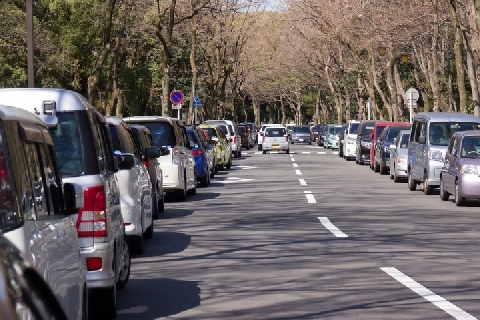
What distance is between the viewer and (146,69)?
71438 millimetres

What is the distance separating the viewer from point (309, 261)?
456 inches

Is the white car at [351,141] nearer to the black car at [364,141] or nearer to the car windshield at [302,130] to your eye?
the black car at [364,141]

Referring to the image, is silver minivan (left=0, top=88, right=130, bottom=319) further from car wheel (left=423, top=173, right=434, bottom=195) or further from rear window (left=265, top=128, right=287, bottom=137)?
rear window (left=265, top=128, right=287, bottom=137)

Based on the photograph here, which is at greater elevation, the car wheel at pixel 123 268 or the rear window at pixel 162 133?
the rear window at pixel 162 133

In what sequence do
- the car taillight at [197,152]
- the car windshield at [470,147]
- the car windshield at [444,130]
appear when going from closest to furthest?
the car windshield at [470,147] → the car windshield at [444,130] → the car taillight at [197,152]

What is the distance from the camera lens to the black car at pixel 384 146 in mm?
33625

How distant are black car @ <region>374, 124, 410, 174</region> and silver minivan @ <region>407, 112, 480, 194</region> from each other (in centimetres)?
728

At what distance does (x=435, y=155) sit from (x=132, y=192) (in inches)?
524

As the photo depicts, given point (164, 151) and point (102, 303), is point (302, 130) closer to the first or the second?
point (164, 151)

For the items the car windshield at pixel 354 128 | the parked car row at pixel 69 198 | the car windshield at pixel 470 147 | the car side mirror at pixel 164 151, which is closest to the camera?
the parked car row at pixel 69 198

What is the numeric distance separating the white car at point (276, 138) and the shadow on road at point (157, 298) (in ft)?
144

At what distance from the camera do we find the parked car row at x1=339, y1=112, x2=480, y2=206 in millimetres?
20094

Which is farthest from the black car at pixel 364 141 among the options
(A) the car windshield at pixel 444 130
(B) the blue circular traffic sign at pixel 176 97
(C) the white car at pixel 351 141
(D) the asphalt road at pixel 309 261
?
(D) the asphalt road at pixel 309 261

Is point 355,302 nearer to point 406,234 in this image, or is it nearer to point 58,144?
point 58,144
